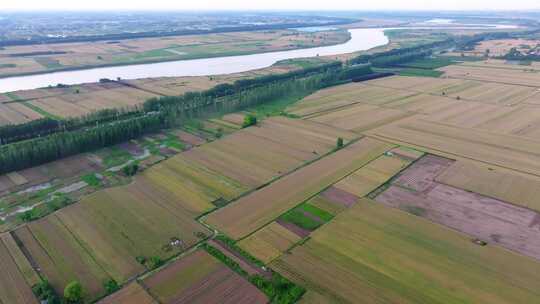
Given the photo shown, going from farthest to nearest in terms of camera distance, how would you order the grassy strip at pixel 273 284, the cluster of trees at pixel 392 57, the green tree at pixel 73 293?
the cluster of trees at pixel 392 57 → the grassy strip at pixel 273 284 → the green tree at pixel 73 293

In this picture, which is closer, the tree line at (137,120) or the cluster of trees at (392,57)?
the tree line at (137,120)

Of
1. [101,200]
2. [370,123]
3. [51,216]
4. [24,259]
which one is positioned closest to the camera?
[24,259]

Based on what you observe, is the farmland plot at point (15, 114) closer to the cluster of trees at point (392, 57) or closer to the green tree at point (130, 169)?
the green tree at point (130, 169)

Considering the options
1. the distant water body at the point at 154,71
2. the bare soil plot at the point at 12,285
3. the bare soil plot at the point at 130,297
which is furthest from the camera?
the distant water body at the point at 154,71

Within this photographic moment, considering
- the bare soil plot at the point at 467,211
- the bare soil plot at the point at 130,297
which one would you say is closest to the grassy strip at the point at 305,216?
the bare soil plot at the point at 467,211

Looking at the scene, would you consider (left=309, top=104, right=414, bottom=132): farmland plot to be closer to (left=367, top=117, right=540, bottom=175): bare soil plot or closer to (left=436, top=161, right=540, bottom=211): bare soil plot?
(left=367, top=117, right=540, bottom=175): bare soil plot

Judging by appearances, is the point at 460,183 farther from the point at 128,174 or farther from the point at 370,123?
the point at 128,174

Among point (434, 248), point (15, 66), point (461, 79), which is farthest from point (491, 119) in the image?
point (15, 66)
